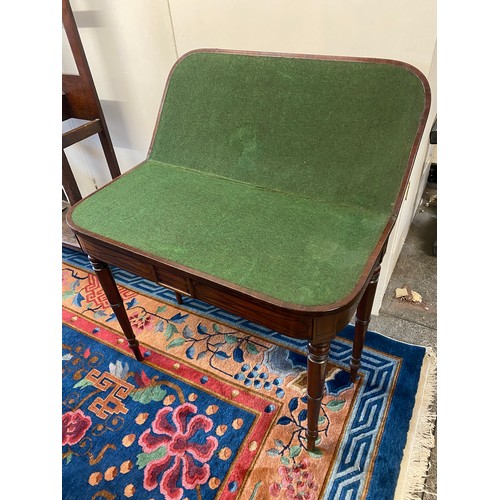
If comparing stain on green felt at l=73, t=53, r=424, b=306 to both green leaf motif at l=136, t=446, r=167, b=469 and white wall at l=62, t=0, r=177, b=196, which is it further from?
green leaf motif at l=136, t=446, r=167, b=469

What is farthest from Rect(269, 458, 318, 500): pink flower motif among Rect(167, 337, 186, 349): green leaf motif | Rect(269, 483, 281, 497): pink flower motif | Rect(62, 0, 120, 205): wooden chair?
Rect(62, 0, 120, 205): wooden chair

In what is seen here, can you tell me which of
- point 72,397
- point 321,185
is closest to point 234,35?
point 321,185

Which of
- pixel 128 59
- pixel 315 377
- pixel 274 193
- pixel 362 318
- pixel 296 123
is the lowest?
pixel 362 318

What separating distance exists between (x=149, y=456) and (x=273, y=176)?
0.99m

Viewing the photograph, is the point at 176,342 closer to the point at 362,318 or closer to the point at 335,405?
the point at 335,405

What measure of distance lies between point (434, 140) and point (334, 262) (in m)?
0.86

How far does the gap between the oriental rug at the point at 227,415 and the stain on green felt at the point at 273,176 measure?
0.68 metres

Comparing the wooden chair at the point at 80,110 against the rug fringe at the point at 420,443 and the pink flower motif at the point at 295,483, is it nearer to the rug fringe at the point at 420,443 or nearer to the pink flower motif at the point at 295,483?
the pink flower motif at the point at 295,483

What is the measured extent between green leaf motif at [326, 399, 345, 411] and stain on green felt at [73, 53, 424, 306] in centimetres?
70

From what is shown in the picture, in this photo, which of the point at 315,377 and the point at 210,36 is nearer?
the point at 315,377

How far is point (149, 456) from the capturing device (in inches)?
48.2

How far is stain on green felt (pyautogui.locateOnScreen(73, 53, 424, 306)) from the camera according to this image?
0.91 m

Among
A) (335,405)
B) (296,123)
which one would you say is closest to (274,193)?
(296,123)

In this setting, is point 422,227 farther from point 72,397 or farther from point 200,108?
point 72,397
